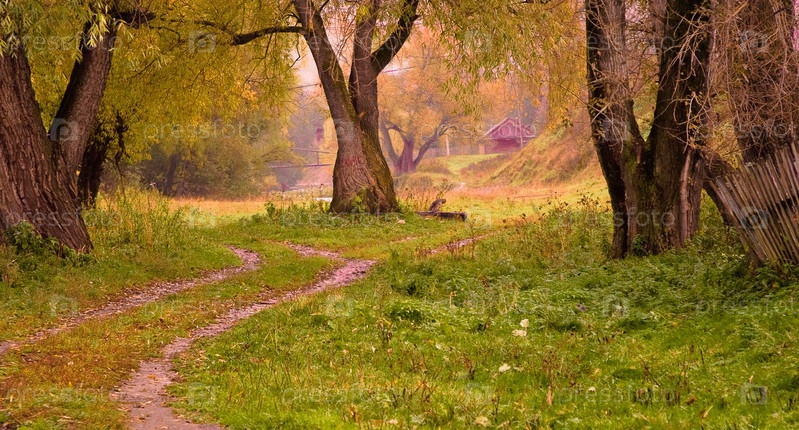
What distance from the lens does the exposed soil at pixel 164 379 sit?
242 inches

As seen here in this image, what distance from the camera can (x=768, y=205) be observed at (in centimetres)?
859

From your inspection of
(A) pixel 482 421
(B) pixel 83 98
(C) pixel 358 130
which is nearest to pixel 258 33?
(C) pixel 358 130

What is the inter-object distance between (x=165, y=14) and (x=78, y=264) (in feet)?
25.2

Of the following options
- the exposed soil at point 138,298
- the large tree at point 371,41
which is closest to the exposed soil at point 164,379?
the exposed soil at point 138,298

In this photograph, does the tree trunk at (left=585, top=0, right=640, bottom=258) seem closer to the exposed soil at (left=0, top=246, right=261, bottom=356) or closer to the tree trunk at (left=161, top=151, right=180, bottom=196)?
the exposed soil at (left=0, top=246, right=261, bottom=356)

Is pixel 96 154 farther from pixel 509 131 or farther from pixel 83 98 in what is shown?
pixel 509 131

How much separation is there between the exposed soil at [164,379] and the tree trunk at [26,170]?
406cm

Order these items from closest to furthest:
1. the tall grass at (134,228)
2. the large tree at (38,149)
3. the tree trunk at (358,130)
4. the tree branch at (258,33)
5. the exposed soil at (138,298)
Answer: the exposed soil at (138,298) → the large tree at (38,149) → the tall grass at (134,228) → the tree branch at (258,33) → the tree trunk at (358,130)

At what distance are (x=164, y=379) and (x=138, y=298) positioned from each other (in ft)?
→ 17.2

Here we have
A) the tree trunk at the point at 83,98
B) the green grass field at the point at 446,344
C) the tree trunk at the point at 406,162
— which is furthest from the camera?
the tree trunk at the point at 406,162

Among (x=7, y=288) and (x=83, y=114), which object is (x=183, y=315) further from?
(x=83, y=114)

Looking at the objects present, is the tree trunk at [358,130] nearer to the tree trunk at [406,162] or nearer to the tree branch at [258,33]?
the tree branch at [258,33]

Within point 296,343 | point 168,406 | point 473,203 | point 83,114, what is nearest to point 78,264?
point 83,114

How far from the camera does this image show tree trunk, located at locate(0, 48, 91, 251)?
520 inches
